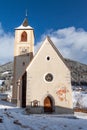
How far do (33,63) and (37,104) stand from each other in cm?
498

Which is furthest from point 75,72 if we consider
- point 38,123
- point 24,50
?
point 38,123

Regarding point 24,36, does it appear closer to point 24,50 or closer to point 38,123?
point 24,50

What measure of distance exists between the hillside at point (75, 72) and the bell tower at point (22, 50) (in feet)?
251

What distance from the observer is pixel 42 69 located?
30.3 meters

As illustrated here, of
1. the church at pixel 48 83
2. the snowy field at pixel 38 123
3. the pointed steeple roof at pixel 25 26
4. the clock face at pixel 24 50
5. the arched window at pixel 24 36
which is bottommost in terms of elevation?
the snowy field at pixel 38 123

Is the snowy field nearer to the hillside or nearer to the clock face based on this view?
the clock face

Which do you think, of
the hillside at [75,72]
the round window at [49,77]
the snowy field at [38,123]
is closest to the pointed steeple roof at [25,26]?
the round window at [49,77]

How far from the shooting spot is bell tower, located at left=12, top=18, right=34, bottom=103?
143ft

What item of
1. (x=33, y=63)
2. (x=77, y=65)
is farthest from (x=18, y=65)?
A: (x=77, y=65)

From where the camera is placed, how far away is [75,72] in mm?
154500

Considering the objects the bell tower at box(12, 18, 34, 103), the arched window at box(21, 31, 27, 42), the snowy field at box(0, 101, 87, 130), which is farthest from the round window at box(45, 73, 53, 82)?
the arched window at box(21, 31, 27, 42)

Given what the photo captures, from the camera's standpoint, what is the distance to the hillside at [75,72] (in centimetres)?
14038

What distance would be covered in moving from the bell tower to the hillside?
7644cm

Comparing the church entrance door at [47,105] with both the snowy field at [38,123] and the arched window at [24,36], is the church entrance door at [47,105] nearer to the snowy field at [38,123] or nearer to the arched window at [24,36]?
the snowy field at [38,123]
